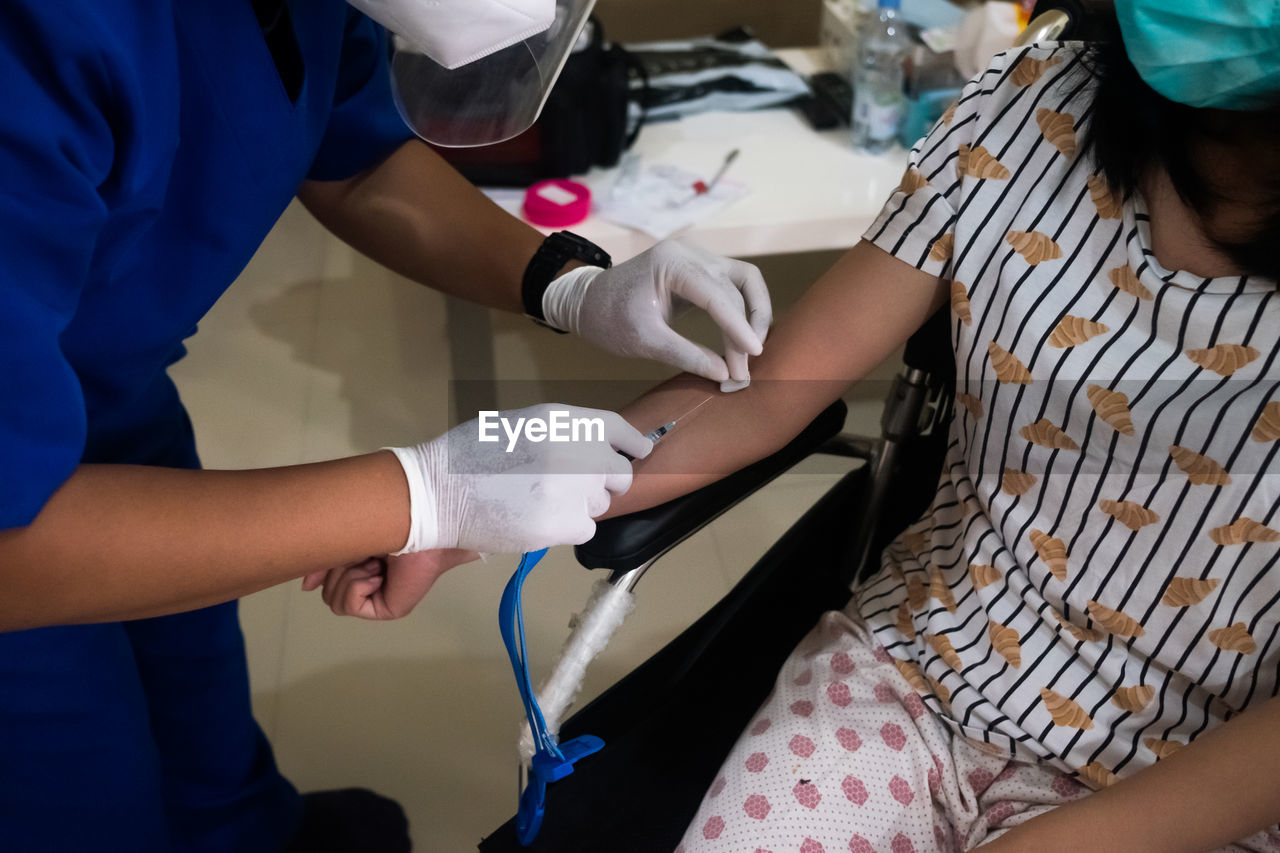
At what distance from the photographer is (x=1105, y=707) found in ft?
2.95

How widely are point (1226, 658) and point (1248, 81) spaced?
1.51 feet

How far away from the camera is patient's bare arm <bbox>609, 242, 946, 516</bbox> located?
96 cm

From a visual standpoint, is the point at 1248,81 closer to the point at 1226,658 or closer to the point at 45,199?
the point at 1226,658

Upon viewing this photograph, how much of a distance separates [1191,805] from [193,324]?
95cm

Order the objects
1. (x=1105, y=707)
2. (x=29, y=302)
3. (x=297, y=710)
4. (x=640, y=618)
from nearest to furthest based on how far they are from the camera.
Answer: (x=29, y=302), (x=1105, y=707), (x=640, y=618), (x=297, y=710)

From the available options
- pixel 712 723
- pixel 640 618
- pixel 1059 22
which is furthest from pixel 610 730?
pixel 1059 22

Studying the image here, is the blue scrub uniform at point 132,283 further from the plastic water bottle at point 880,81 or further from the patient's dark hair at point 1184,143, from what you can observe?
the plastic water bottle at point 880,81

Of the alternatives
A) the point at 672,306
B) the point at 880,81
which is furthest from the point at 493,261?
the point at 880,81

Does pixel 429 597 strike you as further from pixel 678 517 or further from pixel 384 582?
pixel 678 517

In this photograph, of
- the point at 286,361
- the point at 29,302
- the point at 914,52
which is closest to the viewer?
the point at 29,302

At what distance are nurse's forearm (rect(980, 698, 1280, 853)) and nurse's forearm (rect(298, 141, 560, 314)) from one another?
0.77 m

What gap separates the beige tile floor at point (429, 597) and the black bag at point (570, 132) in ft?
1.07

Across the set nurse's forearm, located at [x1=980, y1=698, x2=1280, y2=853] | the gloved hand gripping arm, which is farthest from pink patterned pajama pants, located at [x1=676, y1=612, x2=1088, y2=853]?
the gloved hand gripping arm

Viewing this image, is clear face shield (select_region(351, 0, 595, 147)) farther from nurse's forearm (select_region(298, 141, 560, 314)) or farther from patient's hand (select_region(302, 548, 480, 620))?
patient's hand (select_region(302, 548, 480, 620))
